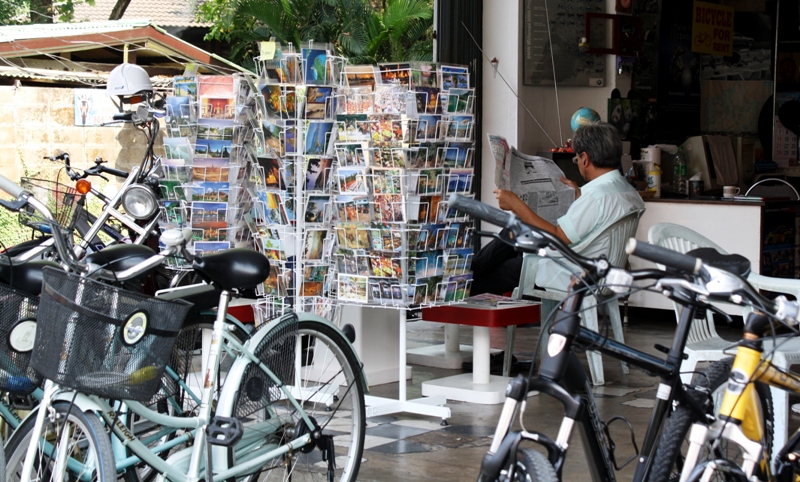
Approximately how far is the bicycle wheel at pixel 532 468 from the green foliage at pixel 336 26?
1240 centimetres

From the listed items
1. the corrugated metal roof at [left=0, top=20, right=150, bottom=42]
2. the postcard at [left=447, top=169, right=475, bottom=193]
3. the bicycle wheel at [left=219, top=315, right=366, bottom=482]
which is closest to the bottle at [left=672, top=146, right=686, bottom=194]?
the postcard at [left=447, top=169, right=475, bottom=193]

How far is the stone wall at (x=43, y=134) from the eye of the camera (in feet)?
31.9

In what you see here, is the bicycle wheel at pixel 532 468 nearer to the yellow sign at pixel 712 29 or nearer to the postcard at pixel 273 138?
the postcard at pixel 273 138

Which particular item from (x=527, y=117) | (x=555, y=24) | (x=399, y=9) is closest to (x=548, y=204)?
(x=527, y=117)

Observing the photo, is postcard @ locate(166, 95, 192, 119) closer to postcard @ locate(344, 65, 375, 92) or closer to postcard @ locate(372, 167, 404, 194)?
postcard @ locate(344, 65, 375, 92)

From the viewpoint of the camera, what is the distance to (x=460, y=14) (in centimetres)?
725

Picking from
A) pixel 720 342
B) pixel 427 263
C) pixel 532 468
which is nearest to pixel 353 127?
pixel 427 263

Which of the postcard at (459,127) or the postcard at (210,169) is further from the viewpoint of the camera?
the postcard at (210,169)

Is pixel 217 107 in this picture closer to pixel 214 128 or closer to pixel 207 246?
pixel 214 128

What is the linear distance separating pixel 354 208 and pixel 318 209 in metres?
0.23

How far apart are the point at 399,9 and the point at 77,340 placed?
11922mm

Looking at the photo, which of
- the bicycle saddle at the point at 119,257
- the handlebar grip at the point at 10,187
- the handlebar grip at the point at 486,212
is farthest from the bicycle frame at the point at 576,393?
the handlebar grip at the point at 10,187

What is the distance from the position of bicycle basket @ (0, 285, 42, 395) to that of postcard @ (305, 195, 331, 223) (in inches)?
74.9

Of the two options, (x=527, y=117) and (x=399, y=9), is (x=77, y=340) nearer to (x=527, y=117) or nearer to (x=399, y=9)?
(x=527, y=117)
